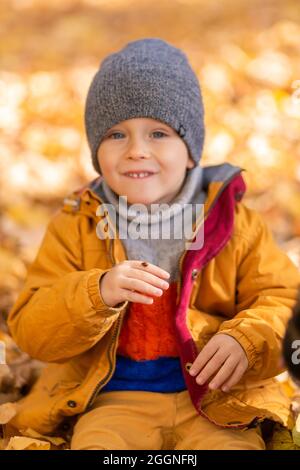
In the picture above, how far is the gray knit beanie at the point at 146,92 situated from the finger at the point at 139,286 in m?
0.48

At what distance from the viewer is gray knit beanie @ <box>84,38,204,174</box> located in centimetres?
200

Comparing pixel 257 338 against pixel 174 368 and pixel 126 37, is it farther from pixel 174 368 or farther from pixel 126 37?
pixel 126 37

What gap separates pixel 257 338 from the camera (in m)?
1.87

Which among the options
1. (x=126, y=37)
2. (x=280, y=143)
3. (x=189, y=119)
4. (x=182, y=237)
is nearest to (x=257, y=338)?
(x=182, y=237)

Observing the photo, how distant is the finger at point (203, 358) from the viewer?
183 centimetres

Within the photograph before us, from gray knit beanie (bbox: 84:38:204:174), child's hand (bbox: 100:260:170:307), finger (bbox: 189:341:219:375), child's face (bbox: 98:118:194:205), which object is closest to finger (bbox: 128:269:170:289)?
child's hand (bbox: 100:260:170:307)

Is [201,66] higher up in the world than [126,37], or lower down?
lower down

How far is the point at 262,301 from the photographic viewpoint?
2.00 metres

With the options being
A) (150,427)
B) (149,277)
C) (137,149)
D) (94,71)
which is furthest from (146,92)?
(94,71)

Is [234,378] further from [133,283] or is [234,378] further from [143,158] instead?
[143,158]

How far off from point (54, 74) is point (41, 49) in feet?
1.99

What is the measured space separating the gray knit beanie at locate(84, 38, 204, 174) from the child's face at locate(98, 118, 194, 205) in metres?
0.03

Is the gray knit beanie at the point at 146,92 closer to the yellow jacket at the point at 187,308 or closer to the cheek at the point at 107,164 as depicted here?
the cheek at the point at 107,164
